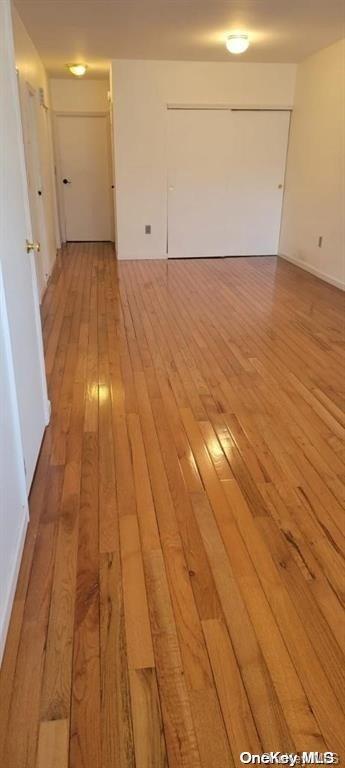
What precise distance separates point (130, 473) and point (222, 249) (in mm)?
5410

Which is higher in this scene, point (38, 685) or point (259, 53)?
point (259, 53)

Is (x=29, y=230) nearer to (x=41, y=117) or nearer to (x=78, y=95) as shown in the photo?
(x=41, y=117)

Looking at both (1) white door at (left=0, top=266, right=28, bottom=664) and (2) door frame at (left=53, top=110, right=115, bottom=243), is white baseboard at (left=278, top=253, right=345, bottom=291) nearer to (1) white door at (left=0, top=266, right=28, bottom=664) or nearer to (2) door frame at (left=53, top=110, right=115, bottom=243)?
(2) door frame at (left=53, top=110, right=115, bottom=243)

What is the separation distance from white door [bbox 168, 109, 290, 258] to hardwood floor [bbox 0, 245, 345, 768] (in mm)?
3791

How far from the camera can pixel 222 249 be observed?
7055mm

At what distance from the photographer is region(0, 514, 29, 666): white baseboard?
4.59 ft

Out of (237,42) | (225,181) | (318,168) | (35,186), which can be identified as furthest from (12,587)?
(225,181)

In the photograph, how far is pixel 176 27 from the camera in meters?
4.55

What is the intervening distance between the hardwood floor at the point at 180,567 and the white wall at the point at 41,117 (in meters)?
2.54

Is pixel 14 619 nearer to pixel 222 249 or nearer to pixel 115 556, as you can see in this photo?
pixel 115 556

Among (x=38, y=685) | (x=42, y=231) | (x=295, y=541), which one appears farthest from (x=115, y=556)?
(x=42, y=231)

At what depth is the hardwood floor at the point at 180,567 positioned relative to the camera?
1.25 metres

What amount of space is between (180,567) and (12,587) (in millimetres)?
544

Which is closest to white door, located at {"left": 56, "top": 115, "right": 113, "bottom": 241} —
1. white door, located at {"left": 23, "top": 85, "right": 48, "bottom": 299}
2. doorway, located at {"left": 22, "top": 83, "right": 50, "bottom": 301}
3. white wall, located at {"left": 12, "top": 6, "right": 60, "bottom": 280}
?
white wall, located at {"left": 12, "top": 6, "right": 60, "bottom": 280}
